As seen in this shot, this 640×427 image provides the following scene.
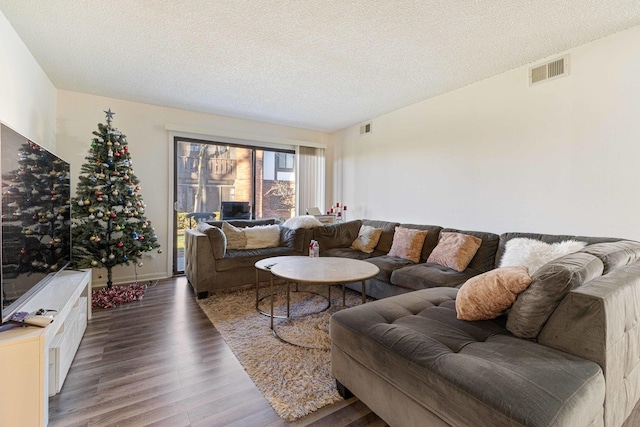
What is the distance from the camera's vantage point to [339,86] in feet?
10.9

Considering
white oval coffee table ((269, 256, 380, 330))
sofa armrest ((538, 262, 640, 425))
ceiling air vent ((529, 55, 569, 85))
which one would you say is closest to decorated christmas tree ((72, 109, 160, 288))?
white oval coffee table ((269, 256, 380, 330))

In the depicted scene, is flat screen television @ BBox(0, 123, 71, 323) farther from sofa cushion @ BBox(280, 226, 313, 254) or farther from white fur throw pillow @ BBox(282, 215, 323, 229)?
white fur throw pillow @ BBox(282, 215, 323, 229)

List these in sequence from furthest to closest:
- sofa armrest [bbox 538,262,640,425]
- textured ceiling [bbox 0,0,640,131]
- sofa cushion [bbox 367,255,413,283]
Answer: sofa cushion [bbox 367,255,413,283], textured ceiling [bbox 0,0,640,131], sofa armrest [bbox 538,262,640,425]

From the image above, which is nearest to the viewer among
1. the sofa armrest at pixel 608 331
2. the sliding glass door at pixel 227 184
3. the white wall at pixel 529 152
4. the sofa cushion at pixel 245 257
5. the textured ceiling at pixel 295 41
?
the sofa armrest at pixel 608 331

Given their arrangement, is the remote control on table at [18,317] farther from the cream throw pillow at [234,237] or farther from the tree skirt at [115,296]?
the cream throw pillow at [234,237]

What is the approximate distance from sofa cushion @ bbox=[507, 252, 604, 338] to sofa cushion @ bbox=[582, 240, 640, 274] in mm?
152

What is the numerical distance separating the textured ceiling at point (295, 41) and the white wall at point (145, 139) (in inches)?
12.3

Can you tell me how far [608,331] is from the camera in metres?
1.15

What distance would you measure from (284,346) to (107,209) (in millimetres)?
2594

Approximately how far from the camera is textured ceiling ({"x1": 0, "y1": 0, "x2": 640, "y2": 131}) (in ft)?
6.51

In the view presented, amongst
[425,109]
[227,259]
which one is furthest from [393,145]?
[227,259]

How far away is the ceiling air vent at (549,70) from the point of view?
2.54 m

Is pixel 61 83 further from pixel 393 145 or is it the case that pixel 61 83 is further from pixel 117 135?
pixel 393 145

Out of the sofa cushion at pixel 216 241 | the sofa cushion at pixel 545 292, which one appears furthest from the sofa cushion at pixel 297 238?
the sofa cushion at pixel 545 292
